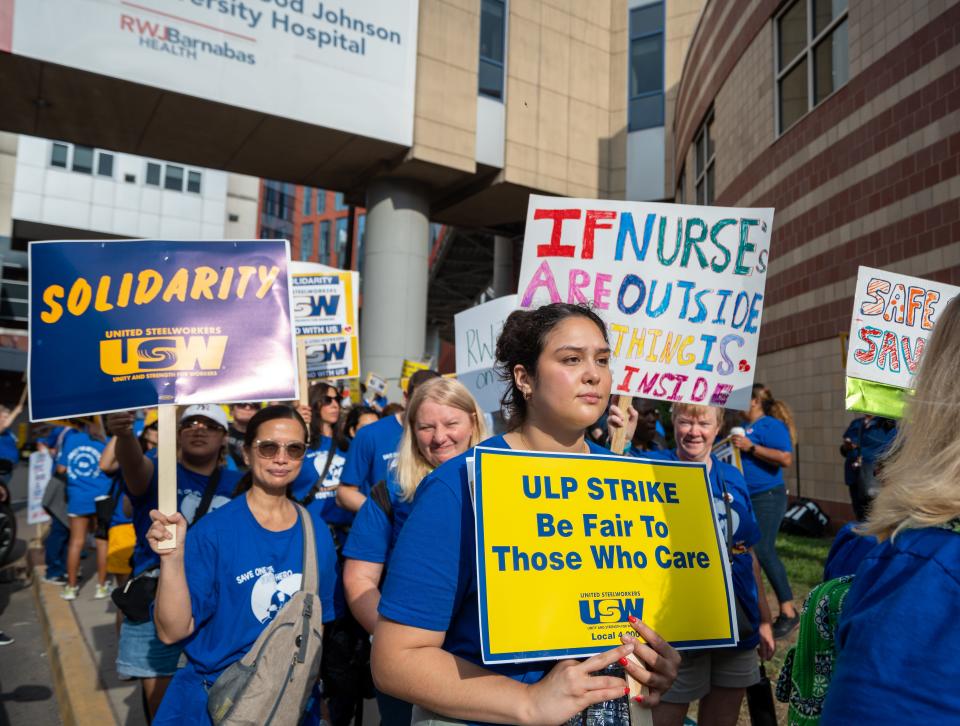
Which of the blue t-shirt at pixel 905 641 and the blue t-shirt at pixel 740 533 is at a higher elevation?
the blue t-shirt at pixel 905 641

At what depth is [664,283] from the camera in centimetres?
346

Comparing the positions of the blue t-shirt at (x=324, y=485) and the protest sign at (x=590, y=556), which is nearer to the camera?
the protest sign at (x=590, y=556)

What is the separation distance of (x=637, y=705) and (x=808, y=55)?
11146 mm

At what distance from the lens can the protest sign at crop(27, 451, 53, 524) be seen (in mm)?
8766

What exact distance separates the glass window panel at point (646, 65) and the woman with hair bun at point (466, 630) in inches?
765

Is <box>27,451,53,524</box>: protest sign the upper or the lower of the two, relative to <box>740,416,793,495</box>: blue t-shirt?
lower

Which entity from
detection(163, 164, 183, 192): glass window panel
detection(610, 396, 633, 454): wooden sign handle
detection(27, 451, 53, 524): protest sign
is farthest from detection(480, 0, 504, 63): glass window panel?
detection(163, 164, 183, 192): glass window panel

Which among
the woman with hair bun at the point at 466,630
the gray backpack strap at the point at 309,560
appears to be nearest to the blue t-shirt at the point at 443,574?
the woman with hair bun at the point at 466,630

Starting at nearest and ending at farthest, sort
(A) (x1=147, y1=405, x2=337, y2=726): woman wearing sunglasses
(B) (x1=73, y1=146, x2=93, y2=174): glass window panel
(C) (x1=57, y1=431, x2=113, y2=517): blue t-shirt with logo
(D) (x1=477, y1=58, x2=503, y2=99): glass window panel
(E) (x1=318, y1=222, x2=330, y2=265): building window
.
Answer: (A) (x1=147, y1=405, x2=337, y2=726): woman wearing sunglasses → (C) (x1=57, y1=431, x2=113, y2=517): blue t-shirt with logo → (D) (x1=477, y1=58, x2=503, y2=99): glass window panel → (B) (x1=73, y1=146, x2=93, y2=174): glass window panel → (E) (x1=318, y1=222, x2=330, y2=265): building window

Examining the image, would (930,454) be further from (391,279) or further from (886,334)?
(391,279)

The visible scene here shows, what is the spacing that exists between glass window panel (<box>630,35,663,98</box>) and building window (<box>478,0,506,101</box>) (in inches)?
152

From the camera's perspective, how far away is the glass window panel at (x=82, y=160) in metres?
37.1

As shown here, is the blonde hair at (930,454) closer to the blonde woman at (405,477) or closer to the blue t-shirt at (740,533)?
the blue t-shirt at (740,533)

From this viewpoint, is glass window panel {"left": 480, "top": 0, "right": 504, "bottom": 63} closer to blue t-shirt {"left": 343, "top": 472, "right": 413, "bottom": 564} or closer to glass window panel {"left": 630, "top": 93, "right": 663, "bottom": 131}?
glass window panel {"left": 630, "top": 93, "right": 663, "bottom": 131}
